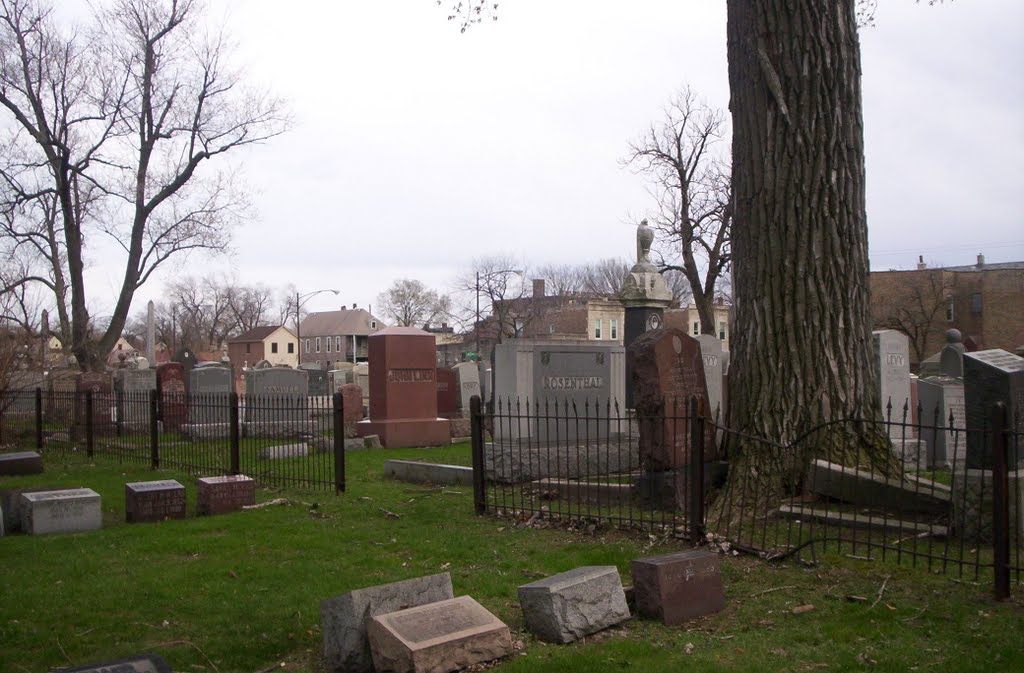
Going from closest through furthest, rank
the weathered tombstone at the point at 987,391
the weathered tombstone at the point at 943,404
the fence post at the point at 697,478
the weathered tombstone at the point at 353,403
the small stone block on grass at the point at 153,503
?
the weathered tombstone at the point at 987,391 < the fence post at the point at 697,478 < the small stone block on grass at the point at 153,503 < the weathered tombstone at the point at 943,404 < the weathered tombstone at the point at 353,403

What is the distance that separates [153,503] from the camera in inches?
362

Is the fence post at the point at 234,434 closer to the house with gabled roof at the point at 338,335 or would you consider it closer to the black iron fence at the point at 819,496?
the black iron fence at the point at 819,496

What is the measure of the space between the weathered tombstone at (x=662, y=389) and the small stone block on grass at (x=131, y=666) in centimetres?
542

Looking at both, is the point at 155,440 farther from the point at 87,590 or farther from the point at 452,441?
the point at 87,590

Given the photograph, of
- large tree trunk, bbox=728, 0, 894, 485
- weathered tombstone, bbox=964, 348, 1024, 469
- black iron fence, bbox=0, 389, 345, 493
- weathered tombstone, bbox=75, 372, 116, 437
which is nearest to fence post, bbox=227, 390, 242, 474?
black iron fence, bbox=0, 389, 345, 493

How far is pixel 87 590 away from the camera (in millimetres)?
6410

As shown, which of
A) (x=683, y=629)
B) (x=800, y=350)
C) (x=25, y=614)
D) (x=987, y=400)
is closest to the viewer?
Result: (x=683, y=629)

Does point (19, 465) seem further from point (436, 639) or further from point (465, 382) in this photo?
point (436, 639)

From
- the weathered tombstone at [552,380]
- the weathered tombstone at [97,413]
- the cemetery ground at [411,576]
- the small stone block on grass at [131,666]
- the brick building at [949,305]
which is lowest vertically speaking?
the cemetery ground at [411,576]

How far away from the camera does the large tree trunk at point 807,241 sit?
7848mm

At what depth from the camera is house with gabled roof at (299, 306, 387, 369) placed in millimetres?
99125

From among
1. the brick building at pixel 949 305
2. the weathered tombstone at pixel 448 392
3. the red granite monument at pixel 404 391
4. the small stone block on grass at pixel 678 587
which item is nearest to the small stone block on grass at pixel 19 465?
the red granite monument at pixel 404 391

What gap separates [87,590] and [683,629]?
4144mm

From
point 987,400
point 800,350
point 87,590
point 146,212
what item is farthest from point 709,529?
point 146,212
